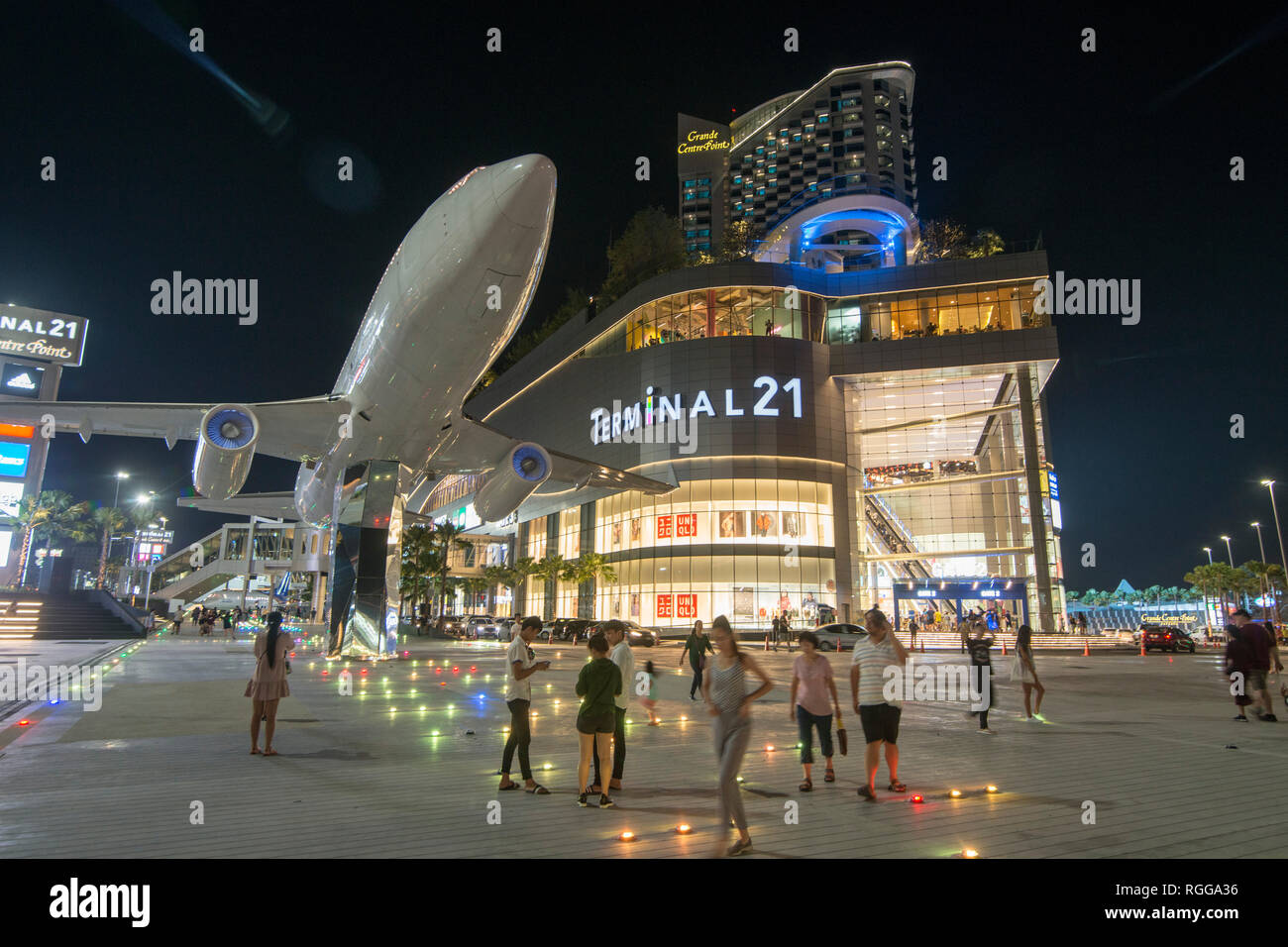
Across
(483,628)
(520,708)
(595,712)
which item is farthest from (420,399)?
(483,628)

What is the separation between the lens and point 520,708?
694 centimetres

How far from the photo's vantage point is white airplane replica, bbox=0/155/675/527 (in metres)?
13.2

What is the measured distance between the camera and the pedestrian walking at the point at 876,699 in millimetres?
6812

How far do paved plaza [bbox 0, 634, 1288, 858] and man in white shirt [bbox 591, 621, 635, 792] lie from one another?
220 mm

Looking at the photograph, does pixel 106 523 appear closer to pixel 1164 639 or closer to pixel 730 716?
pixel 730 716

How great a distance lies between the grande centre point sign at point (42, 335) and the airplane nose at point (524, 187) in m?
79.8

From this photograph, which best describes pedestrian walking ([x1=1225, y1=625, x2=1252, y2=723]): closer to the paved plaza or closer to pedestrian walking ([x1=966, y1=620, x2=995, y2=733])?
the paved plaza

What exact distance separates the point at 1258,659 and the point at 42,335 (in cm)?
9170

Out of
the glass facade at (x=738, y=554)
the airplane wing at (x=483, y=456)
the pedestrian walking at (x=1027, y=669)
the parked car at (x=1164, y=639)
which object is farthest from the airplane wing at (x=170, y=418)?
the parked car at (x=1164, y=639)

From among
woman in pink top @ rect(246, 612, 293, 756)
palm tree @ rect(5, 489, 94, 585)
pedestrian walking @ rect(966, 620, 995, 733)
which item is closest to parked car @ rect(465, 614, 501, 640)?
palm tree @ rect(5, 489, 94, 585)

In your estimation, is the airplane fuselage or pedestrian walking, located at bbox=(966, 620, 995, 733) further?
the airplane fuselage

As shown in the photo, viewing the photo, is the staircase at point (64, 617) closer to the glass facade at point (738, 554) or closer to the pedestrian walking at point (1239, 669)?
the glass facade at point (738, 554)
